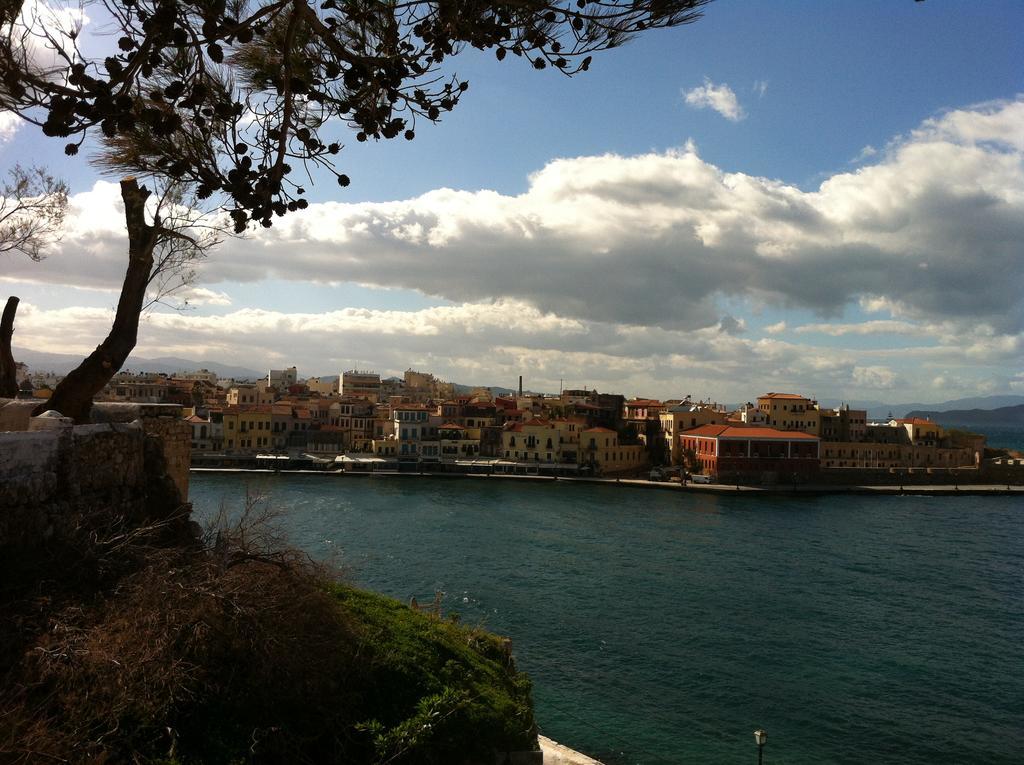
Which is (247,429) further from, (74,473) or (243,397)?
(74,473)

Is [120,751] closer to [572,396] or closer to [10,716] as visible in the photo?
[10,716]

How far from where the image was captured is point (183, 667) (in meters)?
4.86

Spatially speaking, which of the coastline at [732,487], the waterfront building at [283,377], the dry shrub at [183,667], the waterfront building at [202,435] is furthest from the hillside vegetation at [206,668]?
the waterfront building at [283,377]

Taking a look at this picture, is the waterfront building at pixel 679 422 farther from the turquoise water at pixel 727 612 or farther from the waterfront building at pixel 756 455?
the turquoise water at pixel 727 612

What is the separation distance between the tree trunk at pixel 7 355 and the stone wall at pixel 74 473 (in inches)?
34.5

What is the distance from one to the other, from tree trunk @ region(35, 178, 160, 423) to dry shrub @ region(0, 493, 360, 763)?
1.68 metres

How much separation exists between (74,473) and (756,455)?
48813 mm

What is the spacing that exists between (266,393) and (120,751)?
2617 inches

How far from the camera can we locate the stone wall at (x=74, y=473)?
16.1 ft

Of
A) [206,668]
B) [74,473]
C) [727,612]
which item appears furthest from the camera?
[727,612]

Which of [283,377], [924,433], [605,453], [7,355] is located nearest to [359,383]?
[283,377]

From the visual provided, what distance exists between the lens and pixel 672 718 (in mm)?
12492

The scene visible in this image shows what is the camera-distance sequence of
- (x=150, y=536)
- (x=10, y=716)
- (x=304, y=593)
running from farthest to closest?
1. (x=304, y=593)
2. (x=150, y=536)
3. (x=10, y=716)

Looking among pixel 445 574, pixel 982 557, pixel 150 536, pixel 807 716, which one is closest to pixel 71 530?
pixel 150 536
